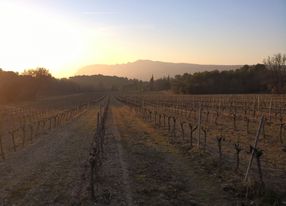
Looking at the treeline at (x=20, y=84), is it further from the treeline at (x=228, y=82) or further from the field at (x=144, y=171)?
the field at (x=144, y=171)

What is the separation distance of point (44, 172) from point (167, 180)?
4482 mm

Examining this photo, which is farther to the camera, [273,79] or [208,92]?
[208,92]

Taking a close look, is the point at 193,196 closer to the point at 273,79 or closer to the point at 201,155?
the point at 201,155

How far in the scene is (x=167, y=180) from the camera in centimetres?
1253

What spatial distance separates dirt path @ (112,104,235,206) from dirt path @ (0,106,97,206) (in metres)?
1.95

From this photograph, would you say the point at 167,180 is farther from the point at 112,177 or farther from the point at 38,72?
the point at 38,72

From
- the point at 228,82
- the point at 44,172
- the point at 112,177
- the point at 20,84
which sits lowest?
the point at 44,172

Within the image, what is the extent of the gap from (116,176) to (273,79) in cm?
7839

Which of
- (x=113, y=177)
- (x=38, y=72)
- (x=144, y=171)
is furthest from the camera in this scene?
(x=38, y=72)

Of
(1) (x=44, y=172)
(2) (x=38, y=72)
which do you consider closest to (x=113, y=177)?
(1) (x=44, y=172)

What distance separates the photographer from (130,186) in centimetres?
1184

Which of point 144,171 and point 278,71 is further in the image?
point 278,71

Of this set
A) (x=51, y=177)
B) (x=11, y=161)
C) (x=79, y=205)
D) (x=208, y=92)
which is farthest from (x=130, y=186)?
(x=208, y=92)

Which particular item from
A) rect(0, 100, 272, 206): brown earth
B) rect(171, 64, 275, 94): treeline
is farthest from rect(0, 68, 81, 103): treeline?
rect(0, 100, 272, 206): brown earth
